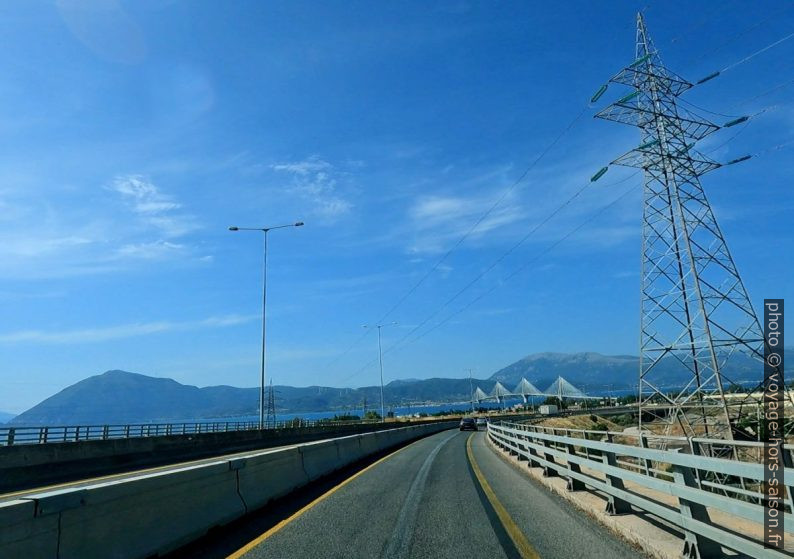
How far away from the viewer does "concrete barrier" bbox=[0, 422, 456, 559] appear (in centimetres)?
523

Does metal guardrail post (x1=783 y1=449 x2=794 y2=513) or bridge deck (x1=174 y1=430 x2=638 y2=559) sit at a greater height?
metal guardrail post (x1=783 y1=449 x2=794 y2=513)

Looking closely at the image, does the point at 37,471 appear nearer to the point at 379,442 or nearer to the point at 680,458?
the point at 379,442

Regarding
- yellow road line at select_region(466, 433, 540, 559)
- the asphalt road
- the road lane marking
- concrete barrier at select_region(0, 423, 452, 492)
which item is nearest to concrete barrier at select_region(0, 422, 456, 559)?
the asphalt road

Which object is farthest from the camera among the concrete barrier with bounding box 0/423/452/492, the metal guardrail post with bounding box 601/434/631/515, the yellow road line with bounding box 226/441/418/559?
the concrete barrier with bounding box 0/423/452/492

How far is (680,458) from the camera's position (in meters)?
5.93

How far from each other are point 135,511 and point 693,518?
615cm

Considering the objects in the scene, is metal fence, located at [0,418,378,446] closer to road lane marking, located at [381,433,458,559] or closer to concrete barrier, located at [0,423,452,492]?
concrete barrier, located at [0,423,452,492]

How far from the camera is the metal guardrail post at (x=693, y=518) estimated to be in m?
5.78

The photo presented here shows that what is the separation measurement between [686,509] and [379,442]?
27.0m

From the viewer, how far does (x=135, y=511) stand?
676 cm

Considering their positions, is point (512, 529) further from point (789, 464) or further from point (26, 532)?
point (26, 532)

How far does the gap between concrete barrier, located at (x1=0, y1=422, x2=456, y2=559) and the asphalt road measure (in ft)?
2.98

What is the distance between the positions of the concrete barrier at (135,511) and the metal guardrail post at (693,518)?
6003mm

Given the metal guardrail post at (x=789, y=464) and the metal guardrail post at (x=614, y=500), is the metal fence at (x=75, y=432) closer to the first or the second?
the metal guardrail post at (x=614, y=500)
